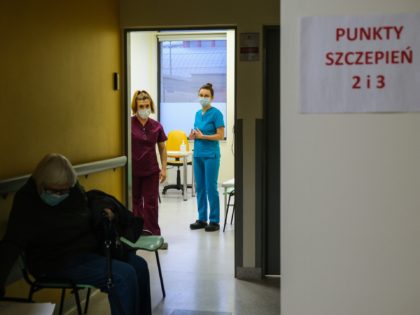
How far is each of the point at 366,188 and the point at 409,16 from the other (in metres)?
0.48

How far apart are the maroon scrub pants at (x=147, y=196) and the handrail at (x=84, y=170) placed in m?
0.79

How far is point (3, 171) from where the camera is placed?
3047 millimetres

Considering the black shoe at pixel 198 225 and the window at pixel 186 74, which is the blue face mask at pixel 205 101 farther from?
the window at pixel 186 74

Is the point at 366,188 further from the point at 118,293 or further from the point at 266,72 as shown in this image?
the point at 266,72

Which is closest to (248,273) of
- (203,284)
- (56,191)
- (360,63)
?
(203,284)

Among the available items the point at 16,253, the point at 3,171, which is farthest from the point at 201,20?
the point at 16,253

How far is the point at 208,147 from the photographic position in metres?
6.19

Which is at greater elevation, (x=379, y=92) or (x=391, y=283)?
(x=379, y=92)

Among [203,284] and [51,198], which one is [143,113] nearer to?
[203,284]

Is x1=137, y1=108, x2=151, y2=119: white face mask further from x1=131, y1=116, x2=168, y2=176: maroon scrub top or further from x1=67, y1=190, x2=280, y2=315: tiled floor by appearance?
x1=67, y1=190, x2=280, y2=315: tiled floor

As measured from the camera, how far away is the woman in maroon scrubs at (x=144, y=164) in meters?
5.49

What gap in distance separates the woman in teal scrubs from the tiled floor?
0.92 ft

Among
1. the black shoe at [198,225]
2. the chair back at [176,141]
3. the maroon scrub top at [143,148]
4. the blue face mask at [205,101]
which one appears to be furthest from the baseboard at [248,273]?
the chair back at [176,141]

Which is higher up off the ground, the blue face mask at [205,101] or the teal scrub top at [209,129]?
the blue face mask at [205,101]
